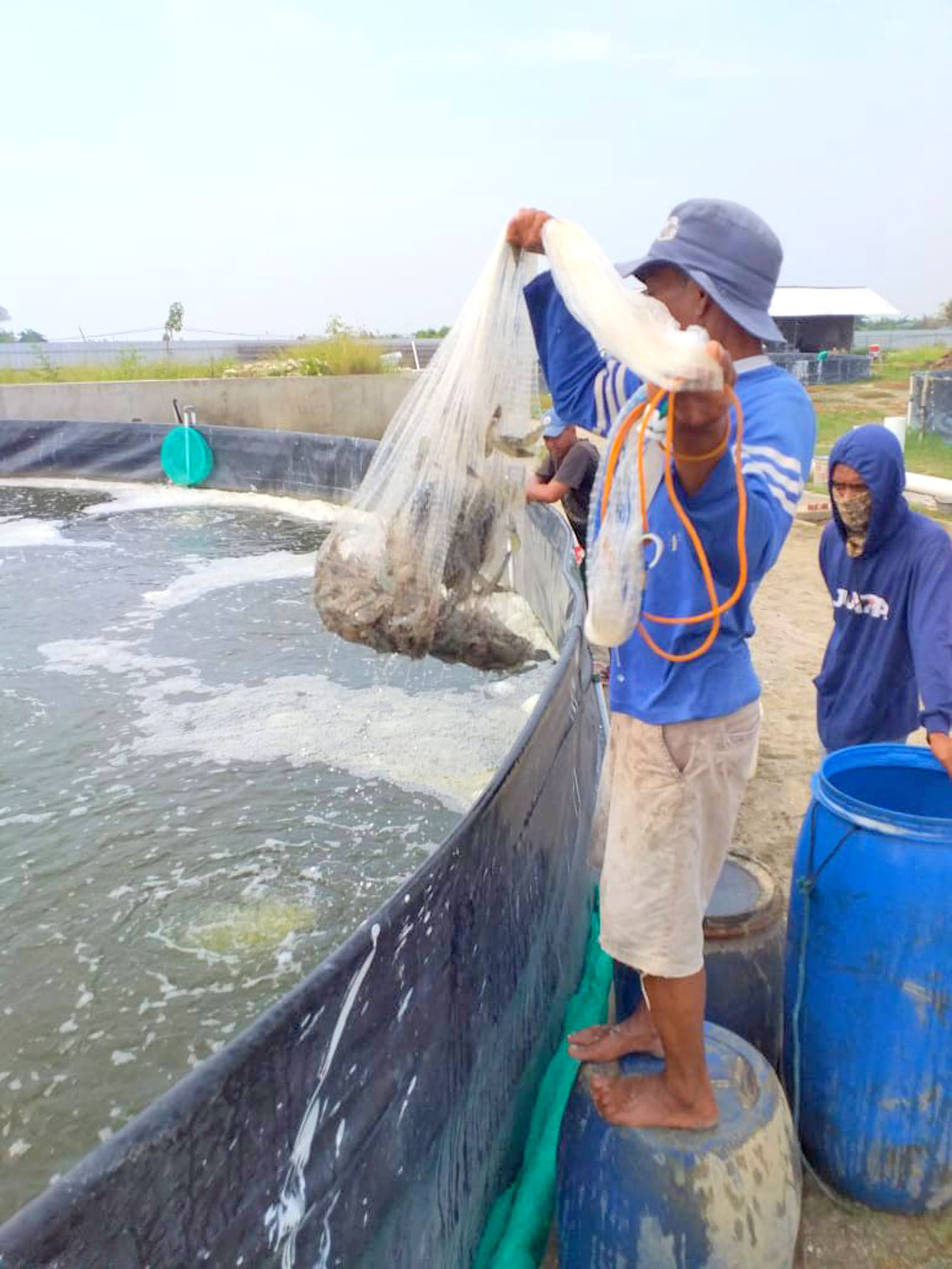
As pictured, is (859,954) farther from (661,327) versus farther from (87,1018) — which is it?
(87,1018)

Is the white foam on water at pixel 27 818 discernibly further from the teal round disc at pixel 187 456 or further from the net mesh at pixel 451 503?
the teal round disc at pixel 187 456

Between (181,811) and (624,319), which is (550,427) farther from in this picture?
(624,319)

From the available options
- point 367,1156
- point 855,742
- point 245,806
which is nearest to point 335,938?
point 245,806

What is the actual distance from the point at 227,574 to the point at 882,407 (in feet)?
56.2

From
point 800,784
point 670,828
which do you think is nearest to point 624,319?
point 670,828

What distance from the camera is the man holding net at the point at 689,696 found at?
1.60m

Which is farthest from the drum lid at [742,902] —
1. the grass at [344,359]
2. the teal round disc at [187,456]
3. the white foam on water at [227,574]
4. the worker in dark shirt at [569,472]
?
the grass at [344,359]

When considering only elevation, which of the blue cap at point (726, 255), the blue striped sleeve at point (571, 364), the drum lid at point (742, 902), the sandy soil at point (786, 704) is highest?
the blue cap at point (726, 255)

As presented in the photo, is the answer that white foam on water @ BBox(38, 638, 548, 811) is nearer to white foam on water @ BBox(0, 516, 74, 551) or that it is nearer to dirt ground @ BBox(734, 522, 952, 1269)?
dirt ground @ BBox(734, 522, 952, 1269)

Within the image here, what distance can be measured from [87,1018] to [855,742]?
2.43 meters

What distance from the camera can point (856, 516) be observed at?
2.57 meters

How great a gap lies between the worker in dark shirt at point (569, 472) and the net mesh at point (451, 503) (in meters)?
1.52

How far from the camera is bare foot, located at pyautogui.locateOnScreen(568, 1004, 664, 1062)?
6.39 feet

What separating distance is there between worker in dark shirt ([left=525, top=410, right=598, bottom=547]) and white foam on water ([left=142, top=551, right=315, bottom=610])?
286 centimetres
